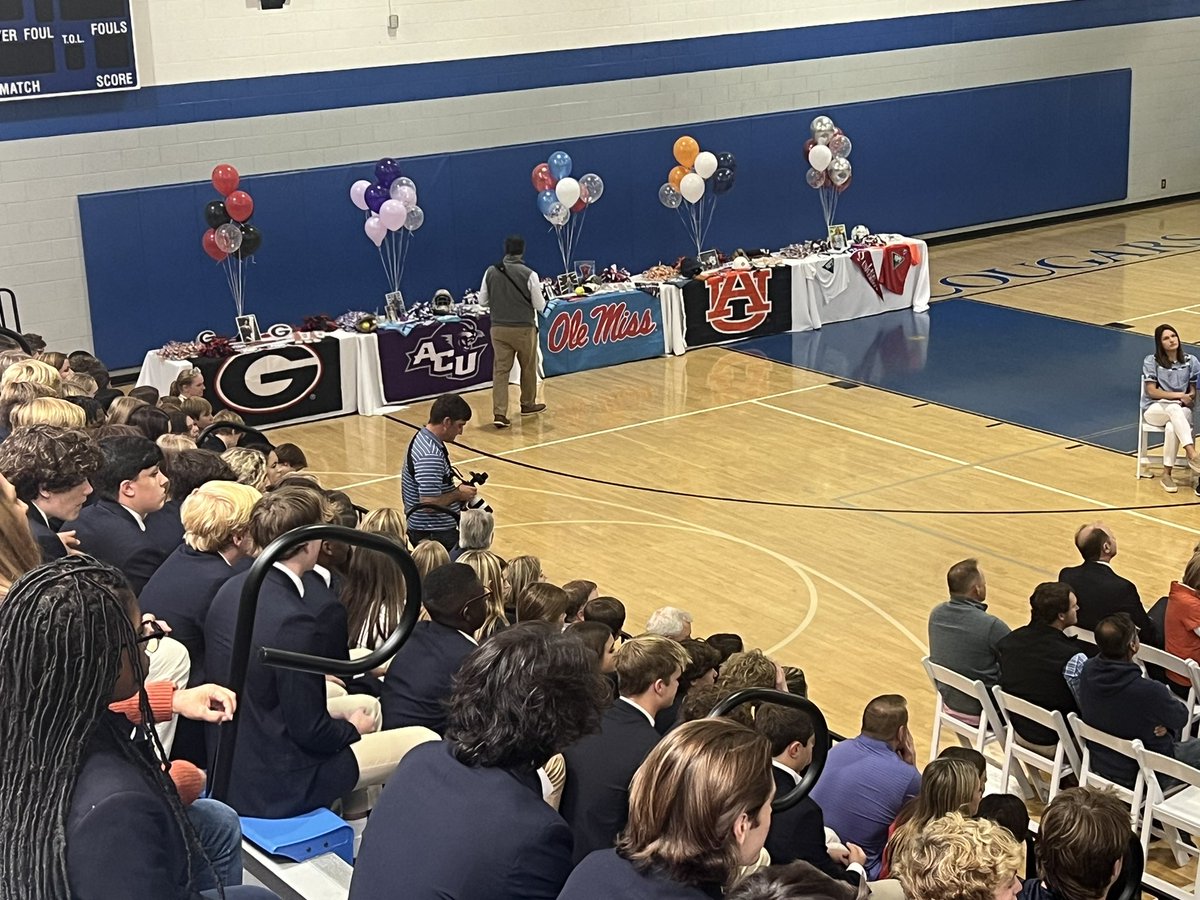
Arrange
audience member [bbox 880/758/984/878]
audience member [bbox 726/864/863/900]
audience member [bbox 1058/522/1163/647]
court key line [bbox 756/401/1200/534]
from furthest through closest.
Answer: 1. court key line [bbox 756/401/1200/534]
2. audience member [bbox 1058/522/1163/647]
3. audience member [bbox 880/758/984/878]
4. audience member [bbox 726/864/863/900]

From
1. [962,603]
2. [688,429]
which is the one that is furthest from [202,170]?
[962,603]

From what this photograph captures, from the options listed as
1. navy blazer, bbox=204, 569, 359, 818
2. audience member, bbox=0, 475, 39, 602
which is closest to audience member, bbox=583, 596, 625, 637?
navy blazer, bbox=204, 569, 359, 818

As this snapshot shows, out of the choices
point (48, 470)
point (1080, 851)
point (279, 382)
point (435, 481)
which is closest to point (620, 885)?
point (1080, 851)

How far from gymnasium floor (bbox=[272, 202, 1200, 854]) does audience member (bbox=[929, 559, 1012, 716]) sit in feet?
2.09

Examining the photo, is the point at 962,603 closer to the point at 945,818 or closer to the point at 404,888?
the point at 945,818

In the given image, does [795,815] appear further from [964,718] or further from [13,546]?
[964,718]

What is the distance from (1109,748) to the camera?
6.23 metres

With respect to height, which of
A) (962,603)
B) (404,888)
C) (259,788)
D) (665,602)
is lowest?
(665,602)

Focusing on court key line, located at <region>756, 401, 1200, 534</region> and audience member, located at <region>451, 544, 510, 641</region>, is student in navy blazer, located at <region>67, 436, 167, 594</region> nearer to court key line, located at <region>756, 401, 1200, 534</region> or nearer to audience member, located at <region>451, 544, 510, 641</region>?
audience member, located at <region>451, 544, 510, 641</region>

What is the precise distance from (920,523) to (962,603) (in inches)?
144

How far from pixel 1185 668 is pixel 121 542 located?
15.3ft

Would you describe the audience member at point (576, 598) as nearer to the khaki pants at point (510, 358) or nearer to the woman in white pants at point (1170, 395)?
the woman in white pants at point (1170, 395)

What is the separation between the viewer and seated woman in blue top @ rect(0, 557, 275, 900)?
7.62 ft

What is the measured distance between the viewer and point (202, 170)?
48.4ft
